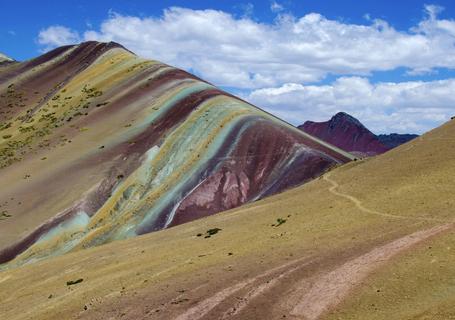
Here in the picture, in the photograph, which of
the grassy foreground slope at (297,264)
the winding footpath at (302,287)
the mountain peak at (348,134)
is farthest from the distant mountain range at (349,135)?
the winding footpath at (302,287)

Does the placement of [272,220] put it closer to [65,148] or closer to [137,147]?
[137,147]

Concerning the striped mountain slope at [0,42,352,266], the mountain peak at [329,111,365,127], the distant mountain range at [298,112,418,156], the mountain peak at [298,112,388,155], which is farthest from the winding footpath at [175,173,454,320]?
the mountain peak at [329,111,365,127]

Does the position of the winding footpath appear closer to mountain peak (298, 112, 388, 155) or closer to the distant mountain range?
the distant mountain range

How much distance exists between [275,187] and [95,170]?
82.2ft

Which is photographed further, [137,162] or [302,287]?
[137,162]

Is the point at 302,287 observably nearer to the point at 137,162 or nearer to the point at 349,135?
the point at 137,162

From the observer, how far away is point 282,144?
73938 mm

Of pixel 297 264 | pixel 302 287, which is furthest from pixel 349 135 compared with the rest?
pixel 302 287

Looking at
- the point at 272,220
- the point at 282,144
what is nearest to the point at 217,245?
the point at 272,220

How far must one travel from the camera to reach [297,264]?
1097 inches

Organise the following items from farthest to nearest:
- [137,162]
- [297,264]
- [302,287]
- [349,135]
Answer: [349,135] < [137,162] < [297,264] < [302,287]

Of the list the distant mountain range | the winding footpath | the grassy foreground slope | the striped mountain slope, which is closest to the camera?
the grassy foreground slope

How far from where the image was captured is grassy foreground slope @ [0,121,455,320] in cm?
2300

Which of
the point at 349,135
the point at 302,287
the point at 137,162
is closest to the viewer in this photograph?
the point at 302,287
